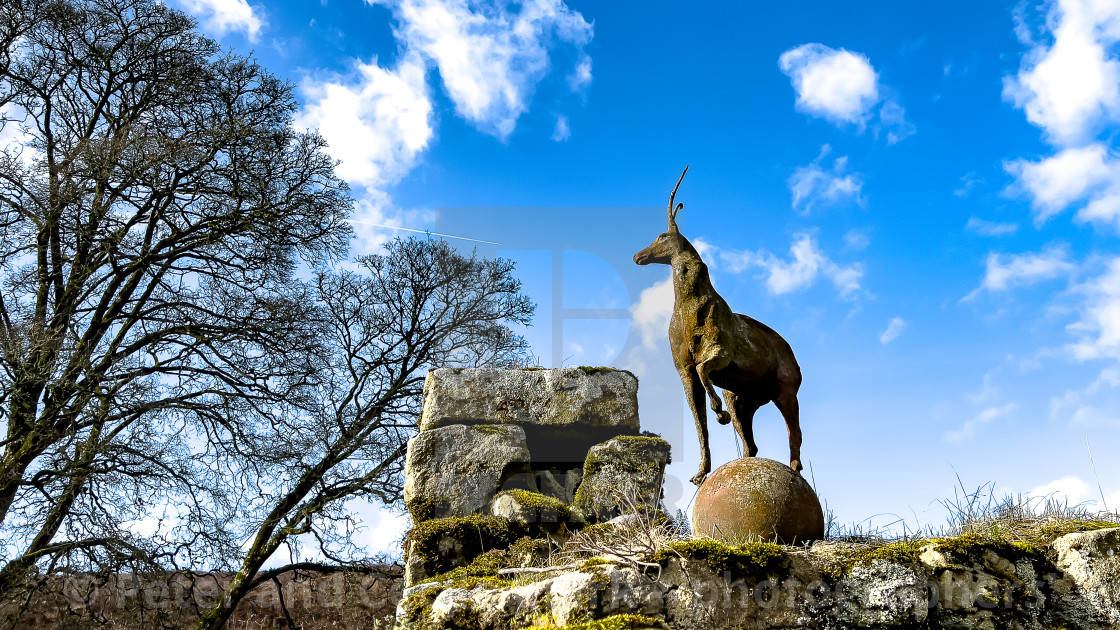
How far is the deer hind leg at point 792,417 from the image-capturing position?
5316mm

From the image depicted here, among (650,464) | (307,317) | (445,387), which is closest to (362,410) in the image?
(307,317)

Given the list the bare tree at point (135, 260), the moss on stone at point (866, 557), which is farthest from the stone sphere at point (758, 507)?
the bare tree at point (135, 260)

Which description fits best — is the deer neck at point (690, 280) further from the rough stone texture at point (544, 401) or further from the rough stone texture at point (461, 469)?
the rough stone texture at point (461, 469)

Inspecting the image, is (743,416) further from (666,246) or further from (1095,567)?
(1095,567)

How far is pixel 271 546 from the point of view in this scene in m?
9.62

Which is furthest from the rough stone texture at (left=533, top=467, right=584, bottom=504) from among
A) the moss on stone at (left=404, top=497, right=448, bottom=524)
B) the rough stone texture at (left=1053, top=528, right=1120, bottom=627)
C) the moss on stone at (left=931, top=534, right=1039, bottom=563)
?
the rough stone texture at (left=1053, top=528, right=1120, bottom=627)

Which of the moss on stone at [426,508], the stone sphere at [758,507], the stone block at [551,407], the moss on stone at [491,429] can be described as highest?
the stone block at [551,407]

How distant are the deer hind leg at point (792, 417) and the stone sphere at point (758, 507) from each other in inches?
38.2

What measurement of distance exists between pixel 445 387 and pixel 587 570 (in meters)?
2.95

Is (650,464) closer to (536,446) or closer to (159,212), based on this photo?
(536,446)

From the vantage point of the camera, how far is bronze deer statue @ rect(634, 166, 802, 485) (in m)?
5.12

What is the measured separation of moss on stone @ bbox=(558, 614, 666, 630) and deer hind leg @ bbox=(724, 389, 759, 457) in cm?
250

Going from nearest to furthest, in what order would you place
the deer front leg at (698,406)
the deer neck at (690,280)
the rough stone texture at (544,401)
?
the deer front leg at (698,406), the deer neck at (690,280), the rough stone texture at (544,401)

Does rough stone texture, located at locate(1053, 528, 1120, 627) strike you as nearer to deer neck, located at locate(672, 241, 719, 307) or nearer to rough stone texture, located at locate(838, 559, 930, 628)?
rough stone texture, located at locate(838, 559, 930, 628)
